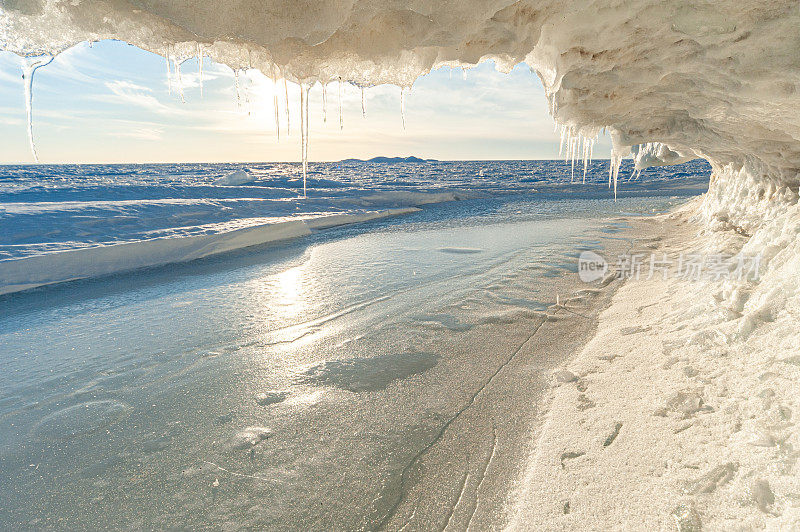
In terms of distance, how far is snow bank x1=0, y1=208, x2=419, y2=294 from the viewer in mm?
7031

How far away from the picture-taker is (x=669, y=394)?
2.52 metres

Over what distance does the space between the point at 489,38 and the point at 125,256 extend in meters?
8.51

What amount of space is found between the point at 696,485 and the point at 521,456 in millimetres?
834

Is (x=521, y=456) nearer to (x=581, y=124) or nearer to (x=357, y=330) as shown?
(x=357, y=330)

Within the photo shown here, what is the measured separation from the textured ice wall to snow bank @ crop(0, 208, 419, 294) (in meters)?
6.64

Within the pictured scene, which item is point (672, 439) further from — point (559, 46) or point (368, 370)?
point (559, 46)

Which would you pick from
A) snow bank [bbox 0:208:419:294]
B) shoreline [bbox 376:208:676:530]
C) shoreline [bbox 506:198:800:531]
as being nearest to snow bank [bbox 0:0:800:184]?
shoreline [bbox 506:198:800:531]

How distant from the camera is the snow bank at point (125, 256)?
7031 mm

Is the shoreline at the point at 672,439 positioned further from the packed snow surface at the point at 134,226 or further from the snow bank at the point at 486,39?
the packed snow surface at the point at 134,226

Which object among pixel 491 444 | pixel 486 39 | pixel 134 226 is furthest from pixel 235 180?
pixel 491 444

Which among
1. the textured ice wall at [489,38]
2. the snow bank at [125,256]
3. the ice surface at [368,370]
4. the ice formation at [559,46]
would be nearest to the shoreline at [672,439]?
the ice formation at [559,46]

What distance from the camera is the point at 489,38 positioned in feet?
9.31

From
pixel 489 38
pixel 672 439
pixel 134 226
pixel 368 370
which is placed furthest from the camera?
pixel 134 226

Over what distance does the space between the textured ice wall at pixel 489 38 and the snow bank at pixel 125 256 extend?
6.64 metres
